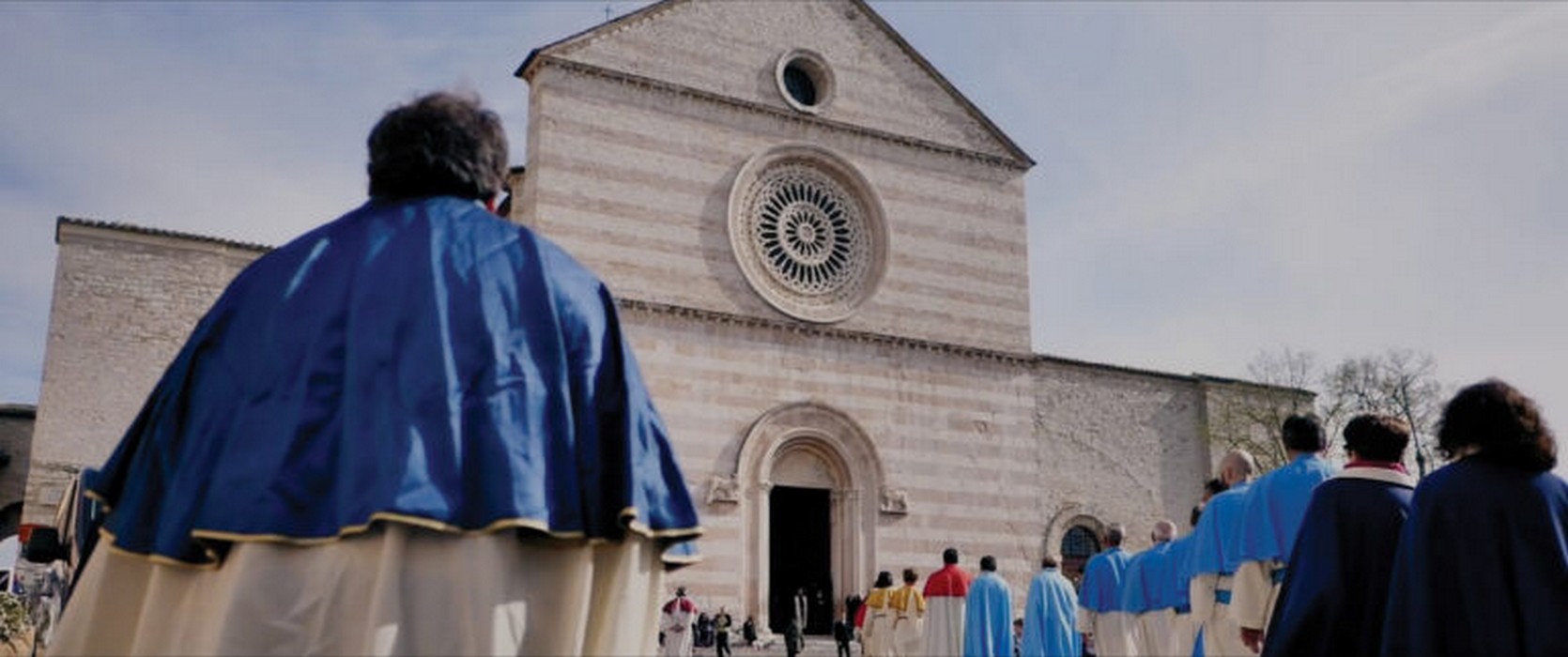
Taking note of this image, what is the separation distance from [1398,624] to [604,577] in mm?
2932

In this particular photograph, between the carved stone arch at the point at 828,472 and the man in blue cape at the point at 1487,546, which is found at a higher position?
the carved stone arch at the point at 828,472

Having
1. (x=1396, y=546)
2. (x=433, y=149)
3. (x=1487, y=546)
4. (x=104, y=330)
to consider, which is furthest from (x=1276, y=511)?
(x=104, y=330)

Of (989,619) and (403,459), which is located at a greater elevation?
(403,459)

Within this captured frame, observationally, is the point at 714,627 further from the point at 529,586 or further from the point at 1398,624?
the point at 529,586

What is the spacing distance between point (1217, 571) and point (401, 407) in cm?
595

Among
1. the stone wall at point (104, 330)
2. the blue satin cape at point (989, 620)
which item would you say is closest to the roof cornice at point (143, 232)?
the stone wall at point (104, 330)

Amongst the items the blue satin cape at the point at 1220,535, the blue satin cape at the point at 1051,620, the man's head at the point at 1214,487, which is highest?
the man's head at the point at 1214,487

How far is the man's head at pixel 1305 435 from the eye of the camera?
7156 mm

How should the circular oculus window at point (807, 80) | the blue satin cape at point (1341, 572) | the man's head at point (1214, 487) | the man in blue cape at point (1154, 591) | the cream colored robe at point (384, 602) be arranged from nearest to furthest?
the cream colored robe at point (384, 602) < the blue satin cape at point (1341, 572) < the man's head at point (1214, 487) < the man in blue cape at point (1154, 591) < the circular oculus window at point (807, 80)

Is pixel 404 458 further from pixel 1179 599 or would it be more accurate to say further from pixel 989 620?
pixel 989 620

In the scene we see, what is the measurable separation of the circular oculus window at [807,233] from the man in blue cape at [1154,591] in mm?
11756

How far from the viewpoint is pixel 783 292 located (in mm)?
22609

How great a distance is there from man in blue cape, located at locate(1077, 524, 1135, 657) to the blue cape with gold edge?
9738 mm

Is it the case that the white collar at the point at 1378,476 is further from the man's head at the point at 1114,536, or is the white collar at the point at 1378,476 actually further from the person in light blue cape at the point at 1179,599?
the man's head at the point at 1114,536
